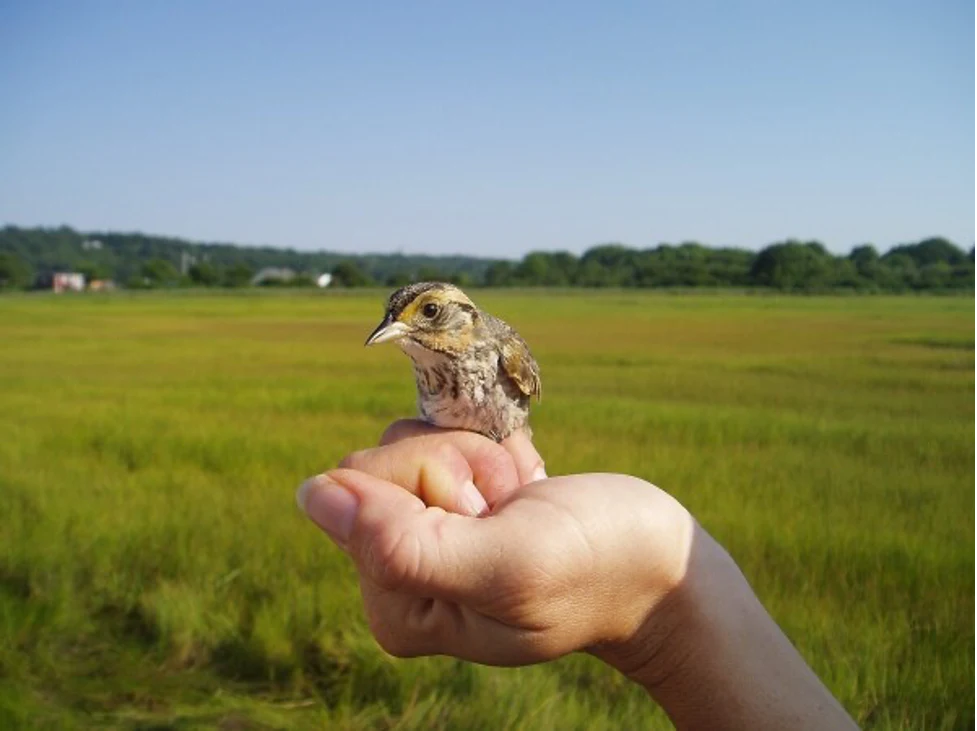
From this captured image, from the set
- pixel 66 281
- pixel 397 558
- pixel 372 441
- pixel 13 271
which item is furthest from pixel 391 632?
pixel 66 281

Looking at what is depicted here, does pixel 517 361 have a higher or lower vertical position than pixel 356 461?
higher

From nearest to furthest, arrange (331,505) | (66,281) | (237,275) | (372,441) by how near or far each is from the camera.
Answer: (331,505) → (237,275) → (372,441) → (66,281)

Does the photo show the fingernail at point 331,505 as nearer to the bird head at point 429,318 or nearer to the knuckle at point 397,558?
the knuckle at point 397,558

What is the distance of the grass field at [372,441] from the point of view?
3.46 meters

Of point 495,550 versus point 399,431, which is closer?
point 495,550

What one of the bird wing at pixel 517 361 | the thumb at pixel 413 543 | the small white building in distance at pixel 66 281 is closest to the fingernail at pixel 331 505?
the thumb at pixel 413 543

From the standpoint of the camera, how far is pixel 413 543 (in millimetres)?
1373

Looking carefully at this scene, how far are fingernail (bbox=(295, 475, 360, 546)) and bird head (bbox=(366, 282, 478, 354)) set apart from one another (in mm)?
392

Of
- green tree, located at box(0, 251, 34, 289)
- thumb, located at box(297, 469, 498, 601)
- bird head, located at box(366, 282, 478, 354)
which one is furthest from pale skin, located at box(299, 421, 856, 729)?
green tree, located at box(0, 251, 34, 289)

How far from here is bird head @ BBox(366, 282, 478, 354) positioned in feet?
6.31

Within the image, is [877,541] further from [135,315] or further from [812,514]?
[135,315]

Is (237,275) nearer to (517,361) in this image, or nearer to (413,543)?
(517,361)

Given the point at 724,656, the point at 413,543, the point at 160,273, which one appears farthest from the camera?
the point at 160,273

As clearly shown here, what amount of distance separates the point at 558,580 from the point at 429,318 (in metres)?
0.72
